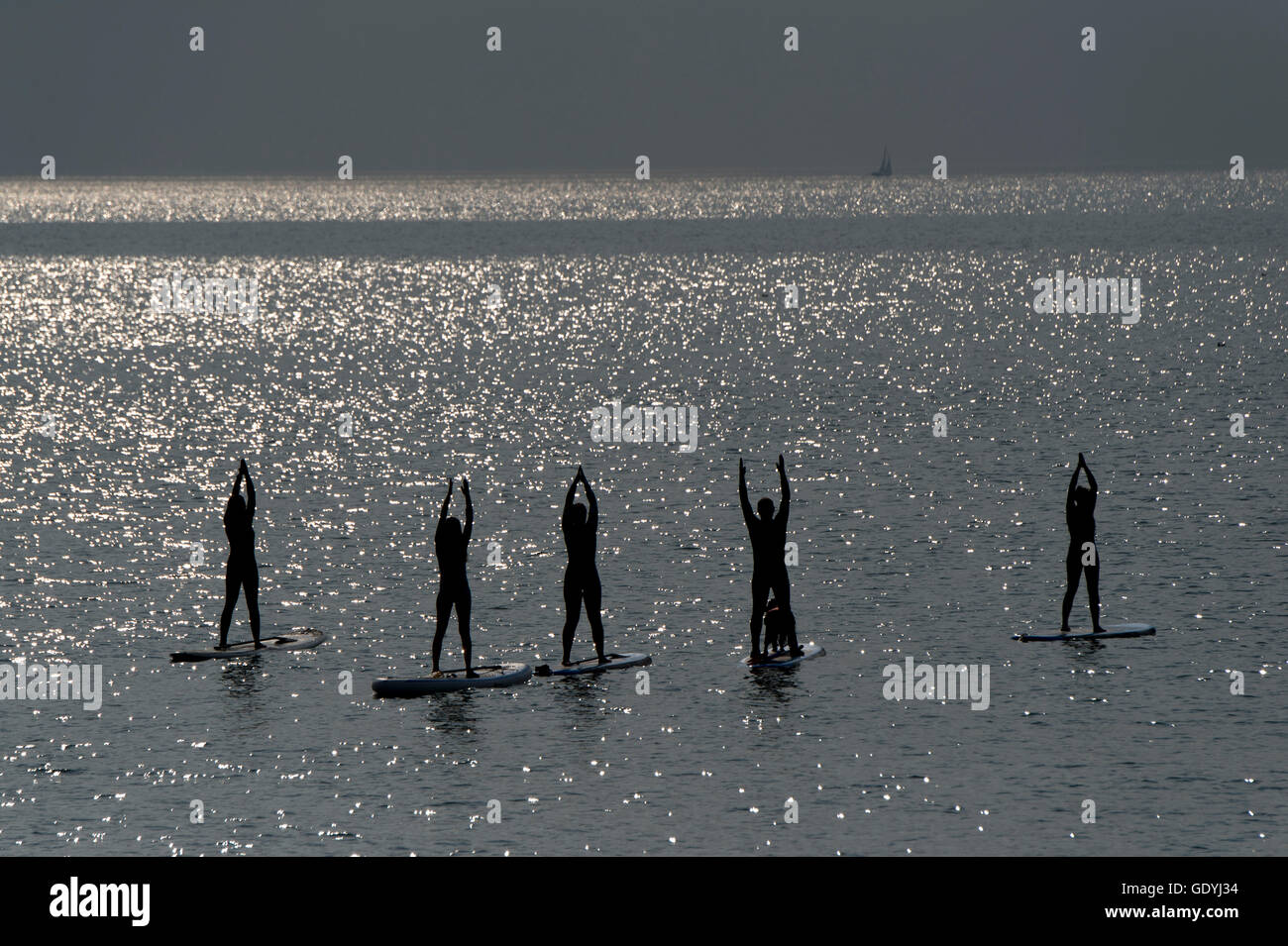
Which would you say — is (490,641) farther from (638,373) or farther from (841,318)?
(841,318)

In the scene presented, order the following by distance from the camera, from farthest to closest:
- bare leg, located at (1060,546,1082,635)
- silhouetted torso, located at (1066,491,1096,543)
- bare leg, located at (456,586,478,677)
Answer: bare leg, located at (1060,546,1082,635)
silhouetted torso, located at (1066,491,1096,543)
bare leg, located at (456,586,478,677)

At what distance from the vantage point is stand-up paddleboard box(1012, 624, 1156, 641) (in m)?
31.6

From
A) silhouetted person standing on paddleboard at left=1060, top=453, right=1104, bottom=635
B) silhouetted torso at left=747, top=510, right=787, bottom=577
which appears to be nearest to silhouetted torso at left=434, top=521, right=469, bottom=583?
silhouetted torso at left=747, top=510, right=787, bottom=577

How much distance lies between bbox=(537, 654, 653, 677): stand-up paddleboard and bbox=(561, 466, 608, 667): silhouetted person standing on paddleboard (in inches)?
14.8

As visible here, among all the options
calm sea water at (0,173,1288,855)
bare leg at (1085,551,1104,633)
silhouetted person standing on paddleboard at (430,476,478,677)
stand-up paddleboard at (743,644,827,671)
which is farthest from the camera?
bare leg at (1085,551,1104,633)

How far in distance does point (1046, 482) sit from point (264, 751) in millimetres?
33182

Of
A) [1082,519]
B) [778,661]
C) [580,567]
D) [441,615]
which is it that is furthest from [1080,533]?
[441,615]

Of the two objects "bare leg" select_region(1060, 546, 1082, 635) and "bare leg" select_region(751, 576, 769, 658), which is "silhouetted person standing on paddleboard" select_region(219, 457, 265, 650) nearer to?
"bare leg" select_region(751, 576, 769, 658)

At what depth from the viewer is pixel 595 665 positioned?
29.6 meters

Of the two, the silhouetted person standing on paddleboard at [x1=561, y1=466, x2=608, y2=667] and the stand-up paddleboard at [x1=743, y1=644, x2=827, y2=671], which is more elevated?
the silhouetted person standing on paddleboard at [x1=561, y1=466, x2=608, y2=667]

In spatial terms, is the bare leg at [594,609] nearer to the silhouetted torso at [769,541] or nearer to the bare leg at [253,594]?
the silhouetted torso at [769,541]

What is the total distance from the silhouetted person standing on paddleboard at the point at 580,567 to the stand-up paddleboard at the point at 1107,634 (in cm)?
807

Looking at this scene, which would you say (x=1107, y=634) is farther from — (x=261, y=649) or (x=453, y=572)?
(x=261, y=649)

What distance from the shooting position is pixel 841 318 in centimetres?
14038
